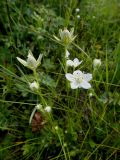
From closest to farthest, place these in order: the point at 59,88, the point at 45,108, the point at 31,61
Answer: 1. the point at 31,61
2. the point at 45,108
3. the point at 59,88

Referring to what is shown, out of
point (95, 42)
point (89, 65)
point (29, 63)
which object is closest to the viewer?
point (29, 63)

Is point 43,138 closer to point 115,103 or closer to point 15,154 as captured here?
point 15,154

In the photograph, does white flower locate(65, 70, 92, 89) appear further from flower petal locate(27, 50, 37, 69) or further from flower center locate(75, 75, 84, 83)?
flower petal locate(27, 50, 37, 69)

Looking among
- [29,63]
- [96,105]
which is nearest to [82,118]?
[96,105]

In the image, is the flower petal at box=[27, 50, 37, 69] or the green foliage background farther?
the green foliage background

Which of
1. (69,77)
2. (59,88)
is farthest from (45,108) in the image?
(59,88)

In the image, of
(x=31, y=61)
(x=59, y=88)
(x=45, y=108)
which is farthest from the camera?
(x=59, y=88)

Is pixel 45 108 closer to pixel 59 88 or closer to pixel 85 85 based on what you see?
pixel 85 85

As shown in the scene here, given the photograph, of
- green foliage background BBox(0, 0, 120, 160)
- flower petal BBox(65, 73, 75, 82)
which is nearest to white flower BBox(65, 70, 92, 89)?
flower petal BBox(65, 73, 75, 82)

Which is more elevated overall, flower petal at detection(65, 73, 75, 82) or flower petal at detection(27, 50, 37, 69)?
flower petal at detection(27, 50, 37, 69)

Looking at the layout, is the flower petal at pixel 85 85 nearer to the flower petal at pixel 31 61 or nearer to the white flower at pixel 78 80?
the white flower at pixel 78 80

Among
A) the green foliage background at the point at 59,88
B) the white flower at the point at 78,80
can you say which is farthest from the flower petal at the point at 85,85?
the green foliage background at the point at 59,88
